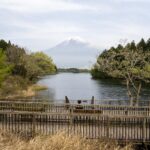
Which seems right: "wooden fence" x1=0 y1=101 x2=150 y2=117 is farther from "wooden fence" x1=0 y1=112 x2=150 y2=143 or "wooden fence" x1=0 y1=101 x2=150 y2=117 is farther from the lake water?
the lake water

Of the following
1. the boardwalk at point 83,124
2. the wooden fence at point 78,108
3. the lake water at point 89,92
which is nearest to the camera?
the boardwalk at point 83,124

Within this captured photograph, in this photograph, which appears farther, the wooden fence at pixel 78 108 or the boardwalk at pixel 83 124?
the wooden fence at pixel 78 108

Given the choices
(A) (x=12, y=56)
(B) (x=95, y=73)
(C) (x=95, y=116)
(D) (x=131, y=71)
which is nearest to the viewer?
(C) (x=95, y=116)

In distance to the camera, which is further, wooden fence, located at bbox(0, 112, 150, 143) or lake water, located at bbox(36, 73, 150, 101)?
lake water, located at bbox(36, 73, 150, 101)

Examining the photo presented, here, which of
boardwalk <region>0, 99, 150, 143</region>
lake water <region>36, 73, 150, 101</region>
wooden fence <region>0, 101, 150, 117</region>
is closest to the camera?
boardwalk <region>0, 99, 150, 143</region>

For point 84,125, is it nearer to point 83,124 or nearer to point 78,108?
point 83,124

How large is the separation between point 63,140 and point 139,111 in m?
12.3

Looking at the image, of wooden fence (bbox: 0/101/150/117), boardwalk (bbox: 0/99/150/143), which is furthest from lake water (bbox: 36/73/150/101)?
boardwalk (bbox: 0/99/150/143)

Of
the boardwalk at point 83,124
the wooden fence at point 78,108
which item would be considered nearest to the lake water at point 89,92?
the wooden fence at point 78,108

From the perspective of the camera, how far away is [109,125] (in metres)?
20.3

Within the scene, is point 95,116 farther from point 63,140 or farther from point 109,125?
point 63,140

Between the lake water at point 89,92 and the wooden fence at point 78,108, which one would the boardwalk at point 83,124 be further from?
the lake water at point 89,92

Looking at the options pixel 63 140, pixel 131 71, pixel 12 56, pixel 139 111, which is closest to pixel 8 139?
pixel 63 140

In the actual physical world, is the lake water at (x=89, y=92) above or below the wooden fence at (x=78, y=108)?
below
